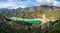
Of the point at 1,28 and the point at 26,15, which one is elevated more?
the point at 26,15

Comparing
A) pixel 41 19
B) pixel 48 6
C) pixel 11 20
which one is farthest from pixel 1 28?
pixel 48 6

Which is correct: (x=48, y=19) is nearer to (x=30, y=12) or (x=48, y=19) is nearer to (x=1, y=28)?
(x=30, y=12)

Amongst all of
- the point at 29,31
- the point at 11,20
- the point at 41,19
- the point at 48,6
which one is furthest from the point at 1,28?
the point at 48,6

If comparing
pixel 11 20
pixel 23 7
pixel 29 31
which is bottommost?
pixel 29 31

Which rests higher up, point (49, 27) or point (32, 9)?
point (32, 9)

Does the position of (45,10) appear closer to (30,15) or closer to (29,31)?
(30,15)

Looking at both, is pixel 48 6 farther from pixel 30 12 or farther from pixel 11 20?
pixel 11 20

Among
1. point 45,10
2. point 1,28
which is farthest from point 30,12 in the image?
point 1,28
